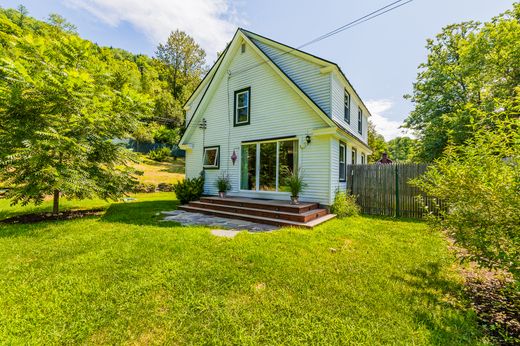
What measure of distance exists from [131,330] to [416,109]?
2161 cm

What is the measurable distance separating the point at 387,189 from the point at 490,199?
628 cm

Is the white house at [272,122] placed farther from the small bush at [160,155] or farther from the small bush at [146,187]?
the small bush at [160,155]

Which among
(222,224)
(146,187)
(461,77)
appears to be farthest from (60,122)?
(461,77)

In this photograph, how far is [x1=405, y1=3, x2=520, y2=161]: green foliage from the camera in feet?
42.3

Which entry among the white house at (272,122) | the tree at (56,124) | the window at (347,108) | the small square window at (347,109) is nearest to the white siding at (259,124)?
the white house at (272,122)

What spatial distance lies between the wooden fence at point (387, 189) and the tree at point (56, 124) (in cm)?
947

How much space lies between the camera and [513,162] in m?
2.57

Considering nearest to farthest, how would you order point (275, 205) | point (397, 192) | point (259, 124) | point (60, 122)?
1. point (60, 122)
2. point (275, 205)
3. point (397, 192)
4. point (259, 124)

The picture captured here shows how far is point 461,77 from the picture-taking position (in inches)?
599

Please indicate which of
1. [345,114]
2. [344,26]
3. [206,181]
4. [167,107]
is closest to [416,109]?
[345,114]

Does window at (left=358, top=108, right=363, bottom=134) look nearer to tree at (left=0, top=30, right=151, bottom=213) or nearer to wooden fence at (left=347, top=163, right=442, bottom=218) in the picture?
wooden fence at (left=347, top=163, right=442, bottom=218)

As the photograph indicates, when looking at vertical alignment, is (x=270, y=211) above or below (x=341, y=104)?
below

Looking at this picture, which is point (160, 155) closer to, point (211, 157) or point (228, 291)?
point (211, 157)

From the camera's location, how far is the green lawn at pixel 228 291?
2.19m
